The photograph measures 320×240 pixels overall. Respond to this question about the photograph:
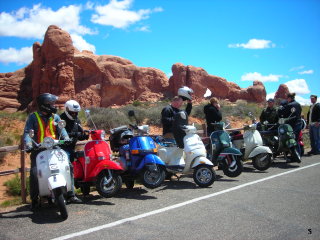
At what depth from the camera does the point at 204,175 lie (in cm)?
696

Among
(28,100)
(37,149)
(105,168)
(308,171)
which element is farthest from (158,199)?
(28,100)

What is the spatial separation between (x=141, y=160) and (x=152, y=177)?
39cm

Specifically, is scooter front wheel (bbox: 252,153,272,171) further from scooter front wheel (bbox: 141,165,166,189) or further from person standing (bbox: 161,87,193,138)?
scooter front wheel (bbox: 141,165,166,189)

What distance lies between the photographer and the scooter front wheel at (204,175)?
690cm

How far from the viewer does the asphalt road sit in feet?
13.7

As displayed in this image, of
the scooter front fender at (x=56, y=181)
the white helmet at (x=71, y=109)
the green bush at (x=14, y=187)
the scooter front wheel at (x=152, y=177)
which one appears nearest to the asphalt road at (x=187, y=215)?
the scooter front wheel at (x=152, y=177)

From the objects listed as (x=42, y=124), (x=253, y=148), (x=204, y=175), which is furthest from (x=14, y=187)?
(x=253, y=148)

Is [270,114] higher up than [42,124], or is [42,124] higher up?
[270,114]

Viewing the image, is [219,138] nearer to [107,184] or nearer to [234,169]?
[234,169]

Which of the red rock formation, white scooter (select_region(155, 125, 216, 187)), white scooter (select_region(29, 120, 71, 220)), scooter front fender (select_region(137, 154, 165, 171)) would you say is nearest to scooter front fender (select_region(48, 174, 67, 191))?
white scooter (select_region(29, 120, 71, 220))

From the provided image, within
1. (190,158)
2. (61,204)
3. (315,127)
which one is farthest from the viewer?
(315,127)

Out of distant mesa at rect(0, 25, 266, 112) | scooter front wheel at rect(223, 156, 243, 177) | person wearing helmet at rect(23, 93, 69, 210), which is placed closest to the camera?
person wearing helmet at rect(23, 93, 69, 210)

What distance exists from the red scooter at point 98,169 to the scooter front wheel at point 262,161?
14.4 ft

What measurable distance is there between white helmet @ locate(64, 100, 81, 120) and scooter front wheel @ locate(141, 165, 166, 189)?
5.57ft
